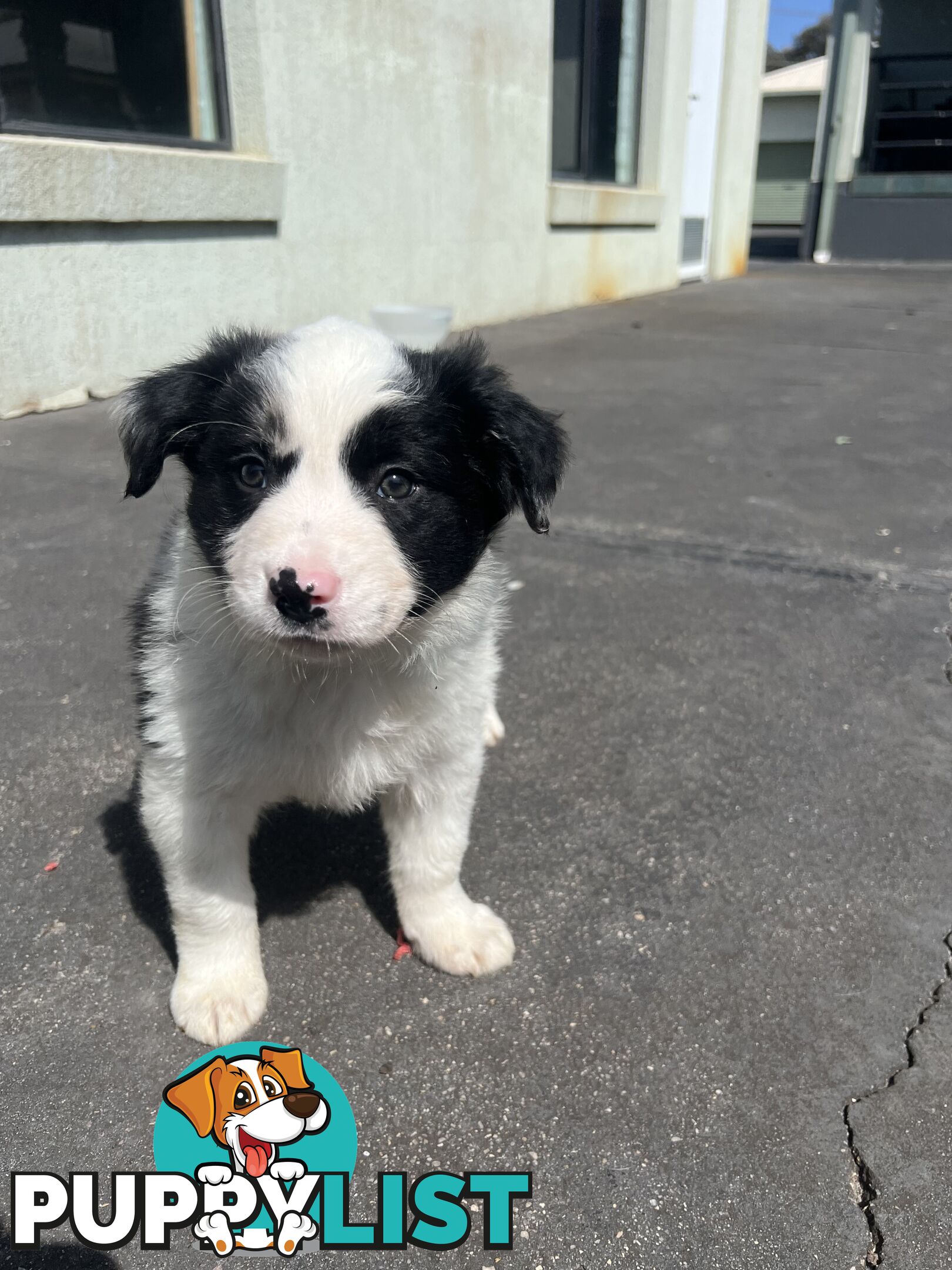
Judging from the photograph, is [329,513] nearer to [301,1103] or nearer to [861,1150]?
[301,1103]

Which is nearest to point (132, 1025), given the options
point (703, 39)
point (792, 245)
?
point (703, 39)

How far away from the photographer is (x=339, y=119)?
7.54m

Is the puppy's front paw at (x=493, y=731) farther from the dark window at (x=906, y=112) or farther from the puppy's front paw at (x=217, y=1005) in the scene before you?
the dark window at (x=906, y=112)

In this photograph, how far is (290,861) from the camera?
2.40 metres

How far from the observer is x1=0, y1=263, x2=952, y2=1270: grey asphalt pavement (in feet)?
5.35

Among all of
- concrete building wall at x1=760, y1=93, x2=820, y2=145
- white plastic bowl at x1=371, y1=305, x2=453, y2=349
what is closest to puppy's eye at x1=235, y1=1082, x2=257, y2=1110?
white plastic bowl at x1=371, y1=305, x2=453, y2=349

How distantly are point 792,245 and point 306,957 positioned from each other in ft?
91.8

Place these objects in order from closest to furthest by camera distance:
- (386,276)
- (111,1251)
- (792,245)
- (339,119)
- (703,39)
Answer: (111,1251), (339,119), (386,276), (703,39), (792,245)

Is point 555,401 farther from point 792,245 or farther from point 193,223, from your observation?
point 792,245

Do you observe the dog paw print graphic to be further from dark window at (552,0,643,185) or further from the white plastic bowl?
dark window at (552,0,643,185)

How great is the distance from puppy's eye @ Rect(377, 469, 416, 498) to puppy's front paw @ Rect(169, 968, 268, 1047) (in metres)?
1.03

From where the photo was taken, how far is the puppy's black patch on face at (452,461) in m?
1.70

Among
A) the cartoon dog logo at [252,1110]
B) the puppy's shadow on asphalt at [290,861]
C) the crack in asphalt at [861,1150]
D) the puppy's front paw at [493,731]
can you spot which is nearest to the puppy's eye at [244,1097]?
the cartoon dog logo at [252,1110]

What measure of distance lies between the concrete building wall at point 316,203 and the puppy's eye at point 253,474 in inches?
181
